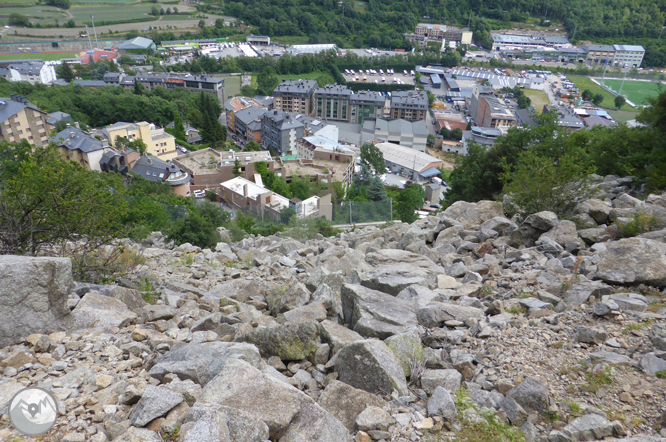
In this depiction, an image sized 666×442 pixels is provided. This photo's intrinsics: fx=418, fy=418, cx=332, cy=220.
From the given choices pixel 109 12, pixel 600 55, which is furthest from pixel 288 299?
pixel 109 12

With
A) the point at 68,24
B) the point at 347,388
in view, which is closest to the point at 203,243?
the point at 347,388

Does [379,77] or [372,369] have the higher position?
[372,369]

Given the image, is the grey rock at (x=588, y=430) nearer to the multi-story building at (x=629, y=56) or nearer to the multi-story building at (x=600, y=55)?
the multi-story building at (x=600, y=55)

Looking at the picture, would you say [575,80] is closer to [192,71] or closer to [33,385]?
[192,71]

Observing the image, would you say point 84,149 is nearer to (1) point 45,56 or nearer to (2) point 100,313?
(2) point 100,313

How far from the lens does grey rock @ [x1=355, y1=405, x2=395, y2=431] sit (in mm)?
2701

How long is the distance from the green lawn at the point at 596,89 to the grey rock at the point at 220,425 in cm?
6386

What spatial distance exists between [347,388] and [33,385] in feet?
6.89

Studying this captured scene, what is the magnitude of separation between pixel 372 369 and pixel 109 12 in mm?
98038

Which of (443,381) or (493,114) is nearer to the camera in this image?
(443,381)

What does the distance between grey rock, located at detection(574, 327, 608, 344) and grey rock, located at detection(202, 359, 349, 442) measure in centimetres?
219

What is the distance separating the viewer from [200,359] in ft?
9.82

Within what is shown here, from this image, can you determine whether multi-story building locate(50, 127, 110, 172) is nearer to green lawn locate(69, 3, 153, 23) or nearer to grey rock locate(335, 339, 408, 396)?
grey rock locate(335, 339, 408, 396)

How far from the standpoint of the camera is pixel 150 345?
3.46 meters
